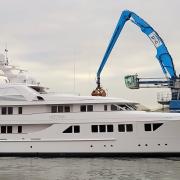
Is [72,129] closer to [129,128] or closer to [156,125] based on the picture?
[129,128]

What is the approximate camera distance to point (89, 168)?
25344 mm

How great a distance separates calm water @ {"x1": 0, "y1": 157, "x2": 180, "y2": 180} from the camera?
2244 centimetres

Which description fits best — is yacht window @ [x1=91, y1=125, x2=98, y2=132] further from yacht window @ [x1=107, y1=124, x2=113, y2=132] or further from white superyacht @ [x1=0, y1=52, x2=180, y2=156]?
yacht window @ [x1=107, y1=124, x2=113, y2=132]

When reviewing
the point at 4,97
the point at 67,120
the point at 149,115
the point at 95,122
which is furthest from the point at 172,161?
the point at 4,97

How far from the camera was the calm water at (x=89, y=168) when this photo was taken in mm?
22438

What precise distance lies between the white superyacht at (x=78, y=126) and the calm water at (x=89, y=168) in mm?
972

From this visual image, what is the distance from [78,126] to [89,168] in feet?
17.7

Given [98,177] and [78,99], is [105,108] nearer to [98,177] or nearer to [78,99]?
[78,99]

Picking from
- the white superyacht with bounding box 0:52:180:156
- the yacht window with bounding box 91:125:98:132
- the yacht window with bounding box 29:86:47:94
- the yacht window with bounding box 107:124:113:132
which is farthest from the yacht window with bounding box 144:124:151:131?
the yacht window with bounding box 29:86:47:94

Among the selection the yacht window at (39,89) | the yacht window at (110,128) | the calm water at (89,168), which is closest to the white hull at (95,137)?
the yacht window at (110,128)

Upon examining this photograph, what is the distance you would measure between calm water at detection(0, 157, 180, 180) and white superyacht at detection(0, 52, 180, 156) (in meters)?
0.97

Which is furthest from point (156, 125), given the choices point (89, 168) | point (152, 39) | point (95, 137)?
point (152, 39)

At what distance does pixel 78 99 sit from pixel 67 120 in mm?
1781

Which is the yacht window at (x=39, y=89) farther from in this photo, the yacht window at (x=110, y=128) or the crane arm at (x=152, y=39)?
the crane arm at (x=152, y=39)
